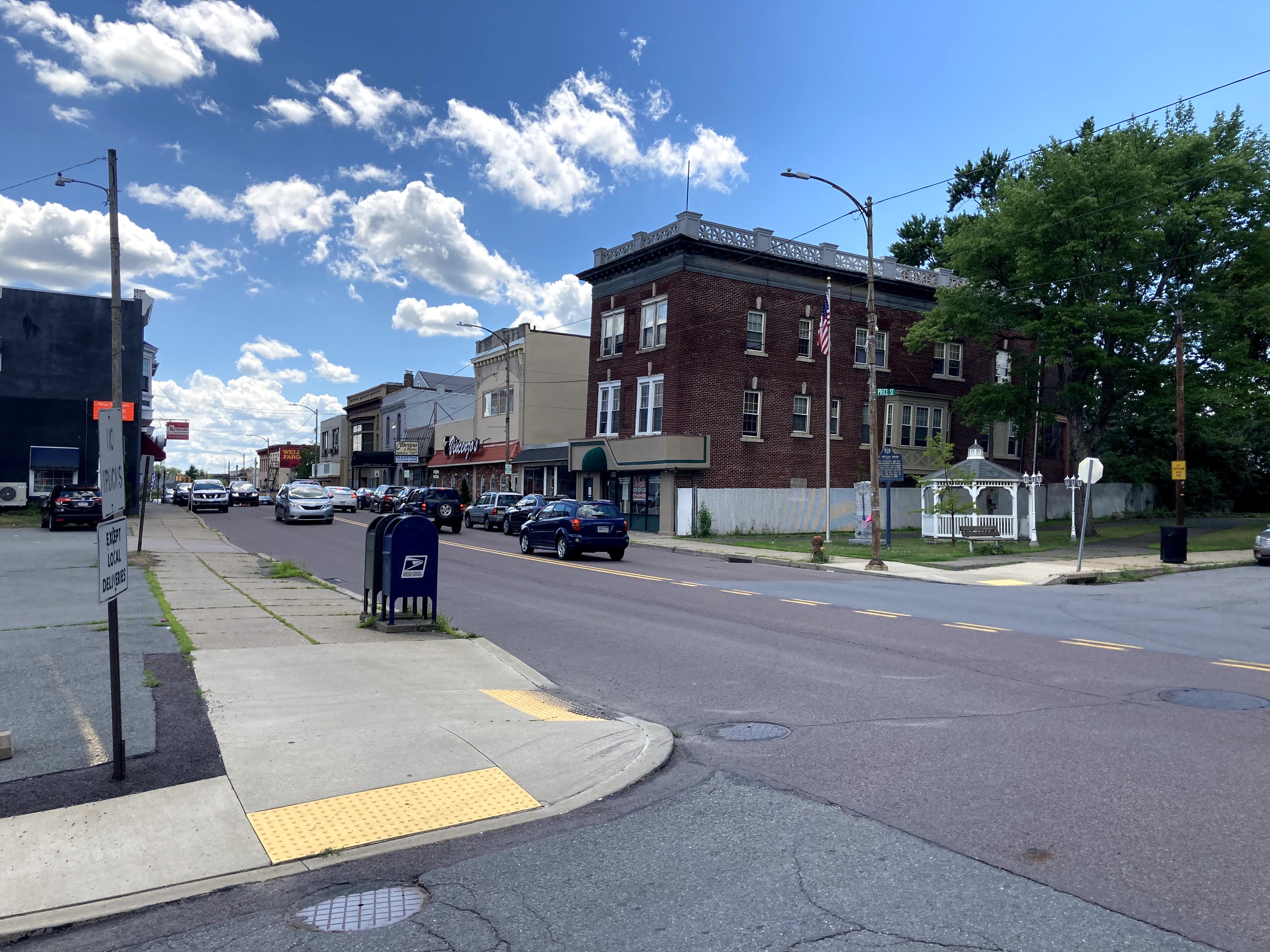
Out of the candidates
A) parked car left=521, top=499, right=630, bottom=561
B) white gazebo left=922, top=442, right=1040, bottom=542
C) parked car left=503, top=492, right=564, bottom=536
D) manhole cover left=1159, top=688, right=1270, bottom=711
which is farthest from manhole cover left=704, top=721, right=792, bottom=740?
parked car left=503, top=492, right=564, bottom=536

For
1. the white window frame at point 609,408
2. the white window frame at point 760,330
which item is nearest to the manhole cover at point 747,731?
the white window frame at point 760,330

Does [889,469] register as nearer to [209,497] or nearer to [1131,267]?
[1131,267]

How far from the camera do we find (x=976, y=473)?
31.7 metres

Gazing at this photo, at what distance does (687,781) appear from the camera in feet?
19.6

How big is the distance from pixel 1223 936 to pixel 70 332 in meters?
50.5

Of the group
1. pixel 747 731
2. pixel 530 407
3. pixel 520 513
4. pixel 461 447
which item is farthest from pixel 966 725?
pixel 461 447

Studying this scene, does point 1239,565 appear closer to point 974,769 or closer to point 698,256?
point 698,256

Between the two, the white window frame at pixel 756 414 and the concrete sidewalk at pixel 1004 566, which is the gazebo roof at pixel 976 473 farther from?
the white window frame at pixel 756 414

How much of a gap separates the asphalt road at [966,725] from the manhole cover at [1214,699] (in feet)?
0.72

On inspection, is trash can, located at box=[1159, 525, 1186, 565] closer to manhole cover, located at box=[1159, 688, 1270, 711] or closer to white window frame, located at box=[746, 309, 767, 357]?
white window frame, located at box=[746, 309, 767, 357]

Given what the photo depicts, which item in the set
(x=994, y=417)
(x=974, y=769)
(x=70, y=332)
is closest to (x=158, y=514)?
(x=70, y=332)

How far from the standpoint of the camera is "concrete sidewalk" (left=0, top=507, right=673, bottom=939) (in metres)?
4.49

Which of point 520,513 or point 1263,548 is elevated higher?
point 520,513

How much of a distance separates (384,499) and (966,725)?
4534 centimetres
